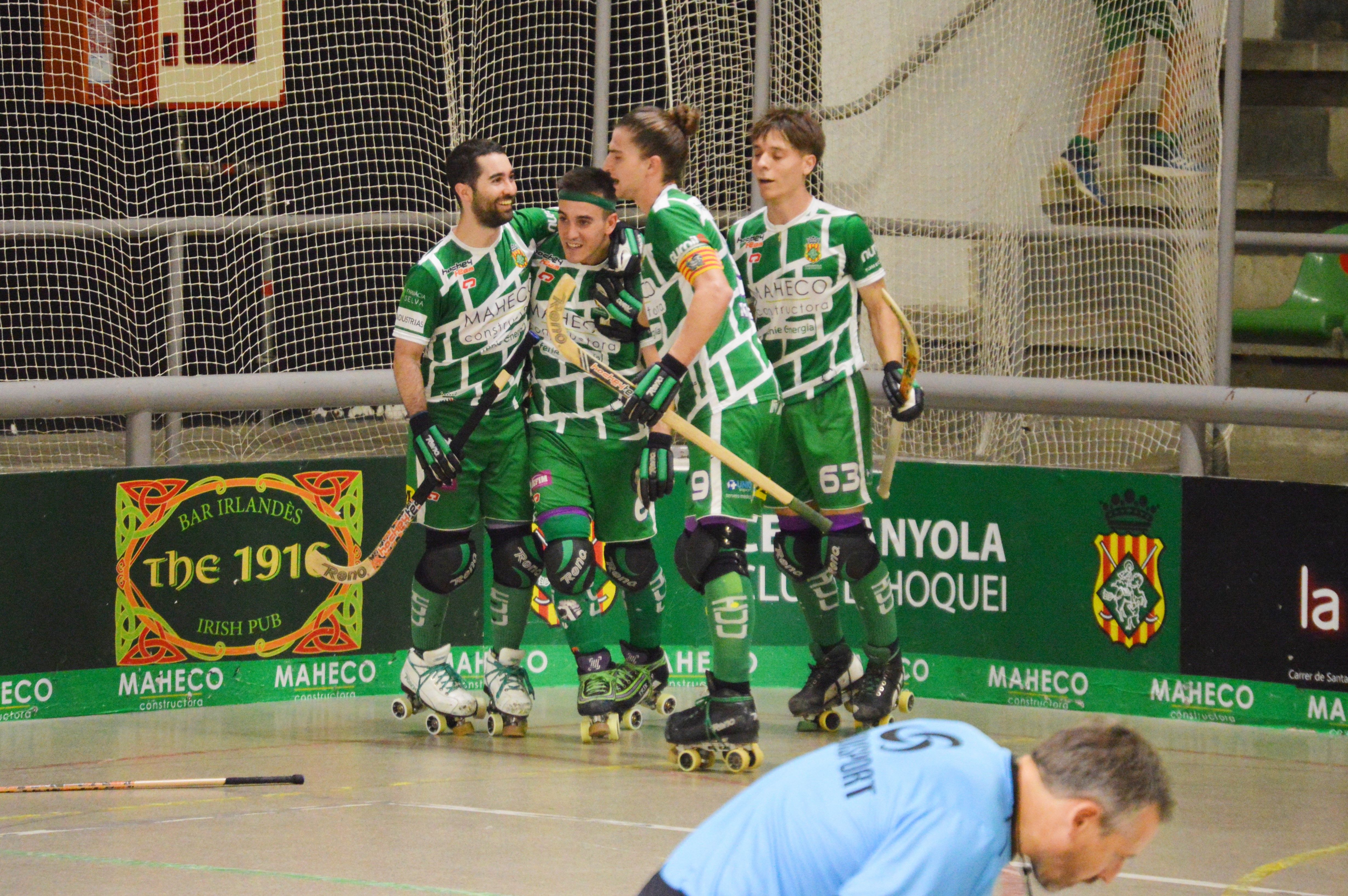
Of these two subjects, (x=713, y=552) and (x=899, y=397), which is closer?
(x=713, y=552)

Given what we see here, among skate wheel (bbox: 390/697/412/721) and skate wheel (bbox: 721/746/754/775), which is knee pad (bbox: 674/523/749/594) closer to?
skate wheel (bbox: 721/746/754/775)

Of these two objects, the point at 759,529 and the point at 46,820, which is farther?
the point at 759,529

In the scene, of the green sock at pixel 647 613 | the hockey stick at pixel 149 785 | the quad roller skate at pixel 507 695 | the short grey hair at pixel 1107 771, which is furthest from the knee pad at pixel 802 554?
the short grey hair at pixel 1107 771

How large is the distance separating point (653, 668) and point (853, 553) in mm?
839

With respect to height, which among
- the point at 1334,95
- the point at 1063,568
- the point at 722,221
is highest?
the point at 1334,95

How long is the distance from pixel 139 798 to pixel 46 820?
30 cm

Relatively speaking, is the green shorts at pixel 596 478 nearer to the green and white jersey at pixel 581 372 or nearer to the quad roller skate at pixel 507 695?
the green and white jersey at pixel 581 372

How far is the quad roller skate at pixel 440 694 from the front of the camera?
6.06m

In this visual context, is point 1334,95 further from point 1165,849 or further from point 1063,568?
point 1165,849

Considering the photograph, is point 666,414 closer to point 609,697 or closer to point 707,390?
point 707,390

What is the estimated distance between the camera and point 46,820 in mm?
4852

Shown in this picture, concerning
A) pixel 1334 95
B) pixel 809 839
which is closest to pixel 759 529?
pixel 809 839

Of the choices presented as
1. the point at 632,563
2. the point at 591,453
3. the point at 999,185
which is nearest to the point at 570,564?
the point at 632,563

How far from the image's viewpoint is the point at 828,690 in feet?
A: 20.3
